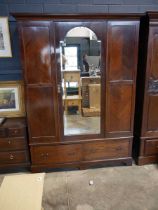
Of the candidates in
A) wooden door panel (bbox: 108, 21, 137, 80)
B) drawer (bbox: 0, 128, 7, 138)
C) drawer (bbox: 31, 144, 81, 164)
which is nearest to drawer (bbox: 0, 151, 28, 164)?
drawer (bbox: 31, 144, 81, 164)

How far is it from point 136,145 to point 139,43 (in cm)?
136

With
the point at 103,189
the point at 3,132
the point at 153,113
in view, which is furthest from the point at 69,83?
the point at 103,189

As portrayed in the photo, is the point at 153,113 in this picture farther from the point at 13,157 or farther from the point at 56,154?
the point at 13,157

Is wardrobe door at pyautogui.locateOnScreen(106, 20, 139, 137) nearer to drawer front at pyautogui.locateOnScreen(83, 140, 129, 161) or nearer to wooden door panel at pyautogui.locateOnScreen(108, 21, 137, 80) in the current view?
wooden door panel at pyautogui.locateOnScreen(108, 21, 137, 80)

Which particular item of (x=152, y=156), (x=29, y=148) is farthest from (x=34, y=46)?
(x=152, y=156)

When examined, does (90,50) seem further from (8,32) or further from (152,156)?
(152,156)

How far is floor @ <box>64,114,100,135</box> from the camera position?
7.76 feet

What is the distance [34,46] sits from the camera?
2.06 m

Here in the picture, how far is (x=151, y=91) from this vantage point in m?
2.36

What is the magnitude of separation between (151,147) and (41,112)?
1.52 m

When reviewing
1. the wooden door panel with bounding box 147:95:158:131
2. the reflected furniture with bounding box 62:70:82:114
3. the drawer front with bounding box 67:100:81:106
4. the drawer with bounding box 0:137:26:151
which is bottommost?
the drawer with bounding box 0:137:26:151

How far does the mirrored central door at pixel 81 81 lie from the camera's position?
214cm

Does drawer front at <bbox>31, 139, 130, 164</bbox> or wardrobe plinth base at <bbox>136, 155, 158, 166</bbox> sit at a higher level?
drawer front at <bbox>31, 139, 130, 164</bbox>

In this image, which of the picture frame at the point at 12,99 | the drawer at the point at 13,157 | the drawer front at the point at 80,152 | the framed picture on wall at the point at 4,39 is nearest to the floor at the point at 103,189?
the drawer front at the point at 80,152
